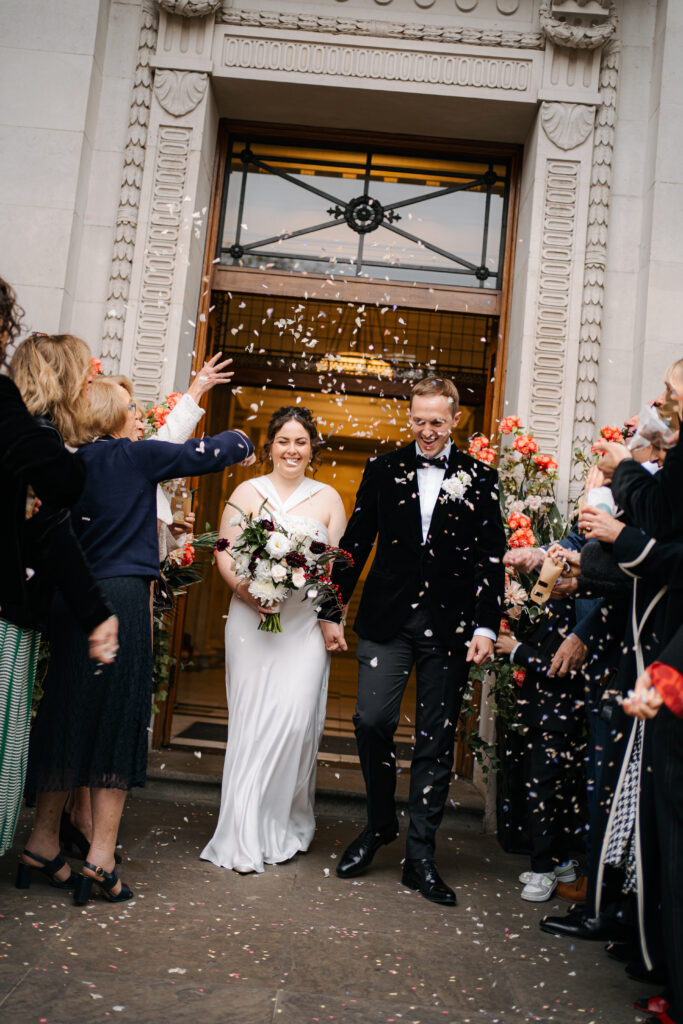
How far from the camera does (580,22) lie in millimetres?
5848

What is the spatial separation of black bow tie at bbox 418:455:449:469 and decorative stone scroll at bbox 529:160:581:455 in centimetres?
156

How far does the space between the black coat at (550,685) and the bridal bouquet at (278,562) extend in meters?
0.98

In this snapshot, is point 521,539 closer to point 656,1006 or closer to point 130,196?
point 656,1006

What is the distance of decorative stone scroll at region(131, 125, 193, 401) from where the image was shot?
5801 mm

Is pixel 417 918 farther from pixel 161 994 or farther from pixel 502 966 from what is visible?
pixel 161 994

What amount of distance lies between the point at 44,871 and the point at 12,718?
721 millimetres

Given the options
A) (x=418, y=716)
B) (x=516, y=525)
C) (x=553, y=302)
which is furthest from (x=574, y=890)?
(x=553, y=302)

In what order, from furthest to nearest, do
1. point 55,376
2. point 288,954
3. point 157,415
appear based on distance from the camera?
point 157,415 < point 55,376 < point 288,954

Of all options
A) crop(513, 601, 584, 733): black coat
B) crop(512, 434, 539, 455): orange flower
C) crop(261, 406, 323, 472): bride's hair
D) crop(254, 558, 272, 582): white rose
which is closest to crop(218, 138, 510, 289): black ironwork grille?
crop(512, 434, 539, 455): orange flower

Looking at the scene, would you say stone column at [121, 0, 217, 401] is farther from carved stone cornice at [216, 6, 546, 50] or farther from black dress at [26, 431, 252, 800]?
black dress at [26, 431, 252, 800]

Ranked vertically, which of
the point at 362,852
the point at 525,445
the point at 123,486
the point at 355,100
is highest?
the point at 355,100

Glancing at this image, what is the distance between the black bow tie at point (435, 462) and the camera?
14.3 feet

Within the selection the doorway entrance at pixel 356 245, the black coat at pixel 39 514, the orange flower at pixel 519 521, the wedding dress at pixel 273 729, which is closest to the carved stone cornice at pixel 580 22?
the doorway entrance at pixel 356 245

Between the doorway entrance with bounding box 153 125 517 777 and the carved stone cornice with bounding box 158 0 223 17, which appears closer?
the carved stone cornice with bounding box 158 0 223 17
